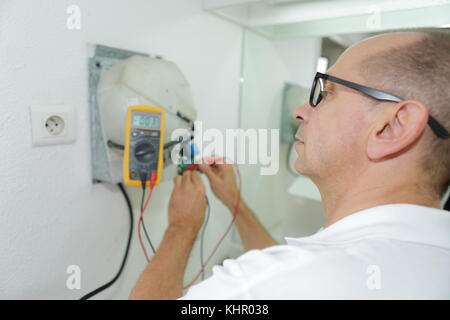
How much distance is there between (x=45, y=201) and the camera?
71 cm

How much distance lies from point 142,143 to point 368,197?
0.54 meters

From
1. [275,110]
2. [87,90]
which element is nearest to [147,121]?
[87,90]

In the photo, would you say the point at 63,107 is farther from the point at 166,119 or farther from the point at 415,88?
the point at 415,88

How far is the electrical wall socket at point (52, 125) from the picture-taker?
0.65 metres

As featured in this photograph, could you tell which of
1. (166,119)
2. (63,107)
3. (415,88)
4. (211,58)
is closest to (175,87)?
(166,119)

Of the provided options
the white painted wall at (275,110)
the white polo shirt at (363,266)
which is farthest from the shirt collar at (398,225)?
the white painted wall at (275,110)

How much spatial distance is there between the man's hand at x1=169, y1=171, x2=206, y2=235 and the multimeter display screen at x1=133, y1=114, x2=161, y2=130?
7.8 inches

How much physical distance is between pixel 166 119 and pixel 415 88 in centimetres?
58

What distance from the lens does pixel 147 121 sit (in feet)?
2.38

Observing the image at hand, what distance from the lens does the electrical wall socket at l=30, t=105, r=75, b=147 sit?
2.14 ft

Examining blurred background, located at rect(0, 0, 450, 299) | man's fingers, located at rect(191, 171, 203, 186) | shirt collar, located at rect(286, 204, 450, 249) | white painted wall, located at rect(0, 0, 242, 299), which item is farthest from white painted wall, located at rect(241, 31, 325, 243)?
shirt collar, located at rect(286, 204, 450, 249)

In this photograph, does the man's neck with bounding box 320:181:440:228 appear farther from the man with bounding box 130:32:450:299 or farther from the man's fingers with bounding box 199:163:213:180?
the man's fingers with bounding box 199:163:213:180

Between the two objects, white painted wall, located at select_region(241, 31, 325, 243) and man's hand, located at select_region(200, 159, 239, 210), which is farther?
white painted wall, located at select_region(241, 31, 325, 243)
